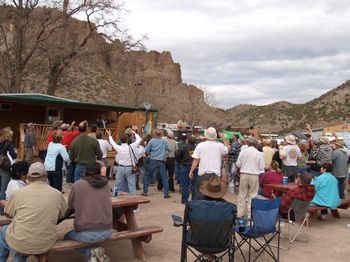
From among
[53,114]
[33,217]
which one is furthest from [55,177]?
[53,114]

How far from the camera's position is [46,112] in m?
19.3

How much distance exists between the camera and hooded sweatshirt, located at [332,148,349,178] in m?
10.2

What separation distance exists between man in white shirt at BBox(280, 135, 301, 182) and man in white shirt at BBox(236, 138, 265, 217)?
106 inches

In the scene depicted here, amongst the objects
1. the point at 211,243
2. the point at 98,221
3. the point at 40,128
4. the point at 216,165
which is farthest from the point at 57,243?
the point at 40,128

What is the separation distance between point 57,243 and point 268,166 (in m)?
7.01

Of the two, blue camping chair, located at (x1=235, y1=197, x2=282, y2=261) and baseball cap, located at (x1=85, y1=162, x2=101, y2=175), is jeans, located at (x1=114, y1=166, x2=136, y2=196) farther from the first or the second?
baseball cap, located at (x1=85, y1=162, x2=101, y2=175)

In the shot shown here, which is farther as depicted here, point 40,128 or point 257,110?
point 257,110

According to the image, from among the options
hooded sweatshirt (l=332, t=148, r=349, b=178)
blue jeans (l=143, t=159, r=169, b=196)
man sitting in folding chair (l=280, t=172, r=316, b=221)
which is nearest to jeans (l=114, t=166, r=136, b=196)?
blue jeans (l=143, t=159, r=169, b=196)

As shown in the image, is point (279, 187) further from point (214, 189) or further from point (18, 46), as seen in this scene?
point (18, 46)

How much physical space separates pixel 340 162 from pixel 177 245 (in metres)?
5.55

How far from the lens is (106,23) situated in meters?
29.1

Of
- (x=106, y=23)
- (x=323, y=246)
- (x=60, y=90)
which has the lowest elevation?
(x=323, y=246)

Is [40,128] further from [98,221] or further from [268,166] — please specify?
[98,221]

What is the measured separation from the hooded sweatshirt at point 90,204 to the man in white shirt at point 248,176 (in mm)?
3594
